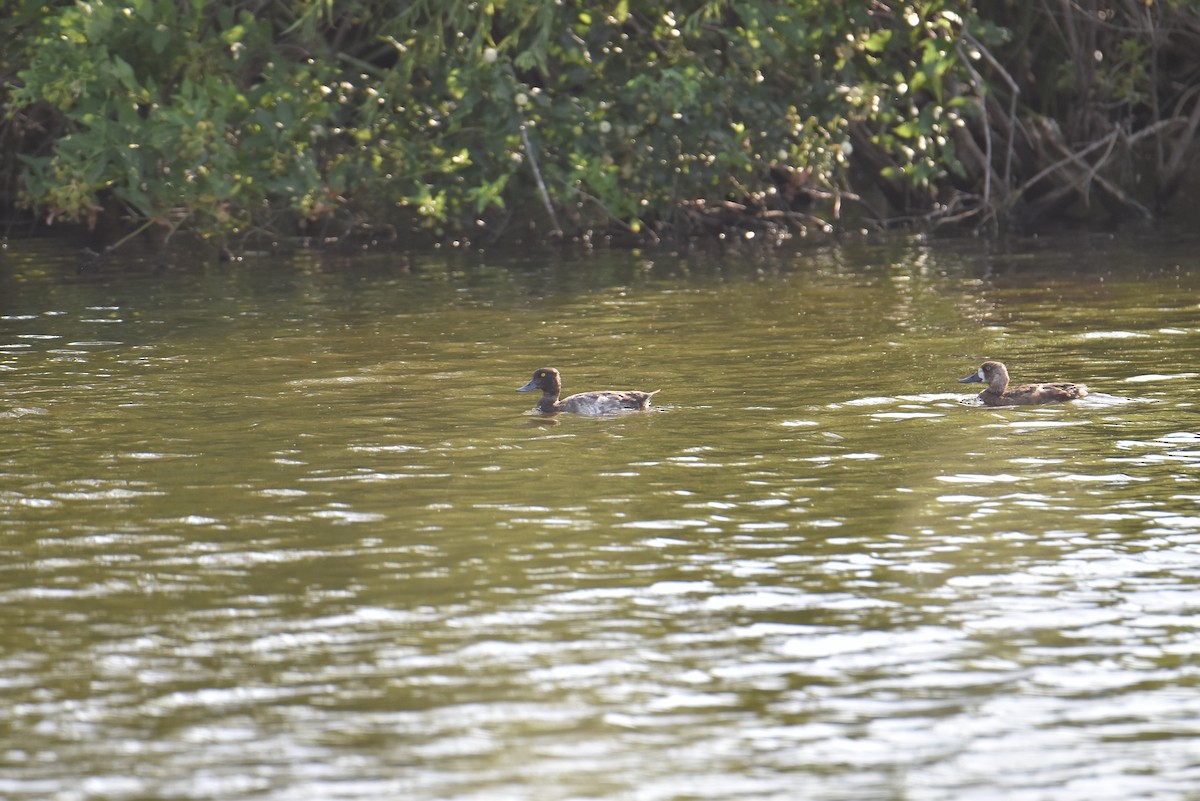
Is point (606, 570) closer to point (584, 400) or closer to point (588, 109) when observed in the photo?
point (584, 400)

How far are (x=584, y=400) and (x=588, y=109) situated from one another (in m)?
11.8

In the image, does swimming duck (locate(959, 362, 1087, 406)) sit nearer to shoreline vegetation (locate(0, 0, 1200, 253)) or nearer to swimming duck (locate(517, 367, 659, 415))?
swimming duck (locate(517, 367, 659, 415))

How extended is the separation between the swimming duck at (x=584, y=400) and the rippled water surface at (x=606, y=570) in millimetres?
264

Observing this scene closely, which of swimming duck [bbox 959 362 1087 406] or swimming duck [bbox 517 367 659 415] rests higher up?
swimming duck [bbox 517 367 659 415]

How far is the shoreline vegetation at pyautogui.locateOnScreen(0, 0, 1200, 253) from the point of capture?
2359 cm

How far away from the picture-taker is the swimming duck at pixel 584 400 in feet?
44.5

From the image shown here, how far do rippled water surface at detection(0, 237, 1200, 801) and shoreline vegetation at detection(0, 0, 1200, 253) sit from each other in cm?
642

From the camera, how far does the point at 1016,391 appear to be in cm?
1359

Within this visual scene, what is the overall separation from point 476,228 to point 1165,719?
25.0 metres

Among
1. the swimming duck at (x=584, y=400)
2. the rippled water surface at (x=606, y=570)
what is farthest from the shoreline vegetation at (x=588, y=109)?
the swimming duck at (x=584, y=400)

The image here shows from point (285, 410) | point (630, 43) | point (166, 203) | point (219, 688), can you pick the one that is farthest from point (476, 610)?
point (630, 43)

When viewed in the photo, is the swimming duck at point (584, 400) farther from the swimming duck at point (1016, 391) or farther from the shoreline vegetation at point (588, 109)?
the shoreline vegetation at point (588, 109)

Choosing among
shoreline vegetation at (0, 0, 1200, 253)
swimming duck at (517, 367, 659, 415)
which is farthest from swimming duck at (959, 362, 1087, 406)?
shoreline vegetation at (0, 0, 1200, 253)

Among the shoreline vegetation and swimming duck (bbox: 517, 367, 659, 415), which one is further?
the shoreline vegetation
